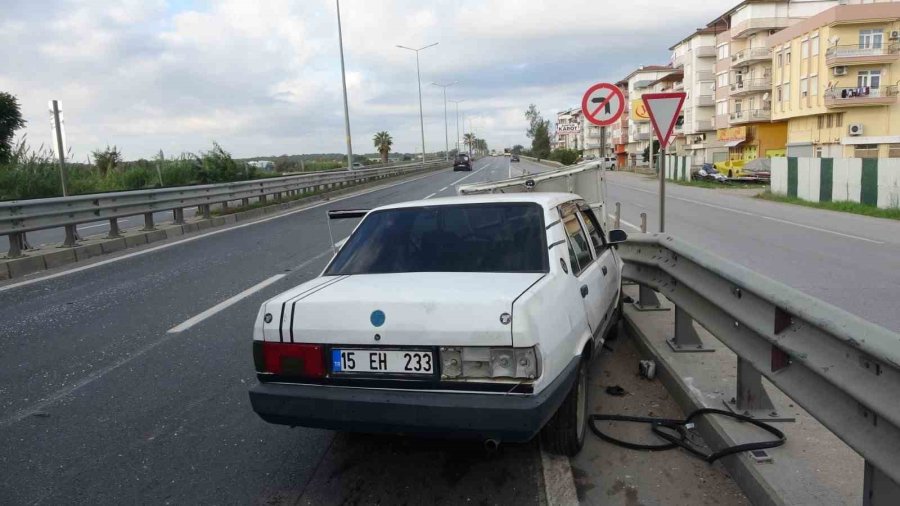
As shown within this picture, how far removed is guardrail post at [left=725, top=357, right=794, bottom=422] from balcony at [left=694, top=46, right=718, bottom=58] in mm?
78289

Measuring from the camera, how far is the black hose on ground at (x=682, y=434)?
134 inches

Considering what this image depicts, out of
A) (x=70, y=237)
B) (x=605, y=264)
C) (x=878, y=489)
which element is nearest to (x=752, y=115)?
(x=70, y=237)

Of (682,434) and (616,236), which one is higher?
(616,236)

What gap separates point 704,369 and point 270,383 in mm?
2921

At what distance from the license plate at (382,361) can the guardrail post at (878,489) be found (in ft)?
5.93

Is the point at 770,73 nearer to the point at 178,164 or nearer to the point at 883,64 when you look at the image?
the point at 883,64

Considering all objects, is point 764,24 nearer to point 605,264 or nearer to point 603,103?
point 603,103

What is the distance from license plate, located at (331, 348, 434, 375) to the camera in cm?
322

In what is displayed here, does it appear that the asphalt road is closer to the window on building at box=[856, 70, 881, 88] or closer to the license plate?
the license plate

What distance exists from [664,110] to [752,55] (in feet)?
200

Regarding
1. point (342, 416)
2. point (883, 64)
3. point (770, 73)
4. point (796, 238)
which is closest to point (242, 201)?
point (796, 238)

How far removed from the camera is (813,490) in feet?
9.70

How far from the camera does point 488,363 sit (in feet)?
10.3

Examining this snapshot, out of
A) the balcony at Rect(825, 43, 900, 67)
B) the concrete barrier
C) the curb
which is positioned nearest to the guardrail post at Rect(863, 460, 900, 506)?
the curb
